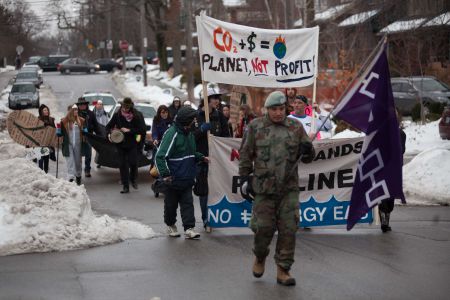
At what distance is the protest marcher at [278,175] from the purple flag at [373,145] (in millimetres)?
843

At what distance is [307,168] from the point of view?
35.8 ft

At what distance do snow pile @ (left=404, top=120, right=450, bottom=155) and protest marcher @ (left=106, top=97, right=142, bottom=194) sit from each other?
32.0 feet

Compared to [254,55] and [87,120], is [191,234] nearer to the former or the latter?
[254,55]

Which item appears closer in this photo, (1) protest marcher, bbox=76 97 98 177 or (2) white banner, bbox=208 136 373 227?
(2) white banner, bbox=208 136 373 227

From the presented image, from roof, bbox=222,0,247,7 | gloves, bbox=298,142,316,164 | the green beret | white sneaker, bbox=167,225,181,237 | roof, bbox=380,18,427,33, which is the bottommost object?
white sneaker, bbox=167,225,181,237

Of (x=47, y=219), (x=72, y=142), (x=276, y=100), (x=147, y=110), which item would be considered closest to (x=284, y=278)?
(x=276, y=100)

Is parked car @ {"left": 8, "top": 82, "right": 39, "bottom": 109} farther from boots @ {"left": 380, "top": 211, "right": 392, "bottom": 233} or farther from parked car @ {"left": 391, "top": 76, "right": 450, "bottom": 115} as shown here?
boots @ {"left": 380, "top": 211, "right": 392, "bottom": 233}

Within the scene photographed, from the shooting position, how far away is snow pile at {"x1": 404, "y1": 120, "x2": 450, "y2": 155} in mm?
23467

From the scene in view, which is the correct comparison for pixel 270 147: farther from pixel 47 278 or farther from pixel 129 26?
pixel 129 26

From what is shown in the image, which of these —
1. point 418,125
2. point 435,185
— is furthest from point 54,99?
point 435,185

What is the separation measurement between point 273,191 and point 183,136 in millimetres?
2741

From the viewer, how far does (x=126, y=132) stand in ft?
51.6

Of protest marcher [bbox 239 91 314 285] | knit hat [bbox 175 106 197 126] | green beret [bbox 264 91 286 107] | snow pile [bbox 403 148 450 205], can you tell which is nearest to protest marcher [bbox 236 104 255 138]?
knit hat [bbox 175 106 197 126]

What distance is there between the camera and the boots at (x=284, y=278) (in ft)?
25.5
